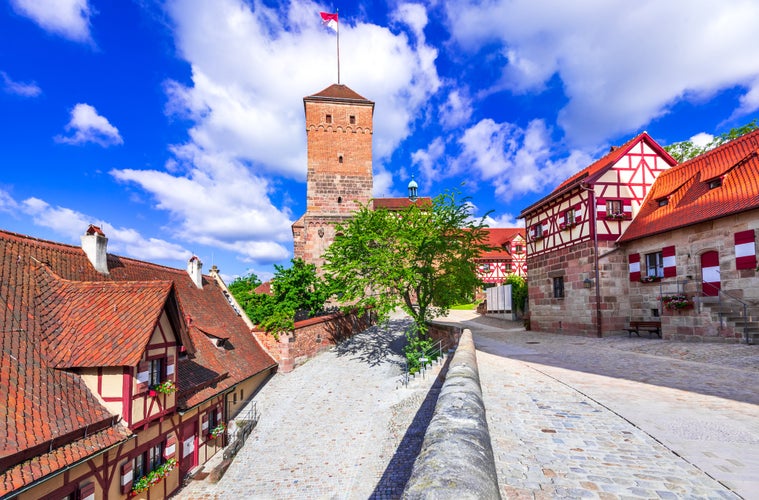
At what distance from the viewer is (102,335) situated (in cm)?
827

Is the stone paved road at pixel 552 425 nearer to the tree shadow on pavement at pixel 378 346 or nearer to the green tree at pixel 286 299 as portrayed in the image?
the tree shadow on pavement at pixel 378 346

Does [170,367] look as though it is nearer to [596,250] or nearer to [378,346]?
[378,346]

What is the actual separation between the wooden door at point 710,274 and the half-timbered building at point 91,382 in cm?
1758

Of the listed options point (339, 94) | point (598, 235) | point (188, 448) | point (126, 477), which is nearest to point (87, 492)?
point (126, 477)

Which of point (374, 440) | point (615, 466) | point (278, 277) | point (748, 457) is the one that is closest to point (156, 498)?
point (374, 440)

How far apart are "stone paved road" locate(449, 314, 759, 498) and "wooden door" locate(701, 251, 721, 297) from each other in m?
4.37

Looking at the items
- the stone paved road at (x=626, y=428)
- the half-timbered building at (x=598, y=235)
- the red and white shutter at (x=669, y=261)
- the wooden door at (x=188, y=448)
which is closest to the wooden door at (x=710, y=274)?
the red and white shutter at (x=669, y=261)

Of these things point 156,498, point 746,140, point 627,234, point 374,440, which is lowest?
point 156,498

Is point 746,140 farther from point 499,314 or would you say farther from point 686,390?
point 499,314

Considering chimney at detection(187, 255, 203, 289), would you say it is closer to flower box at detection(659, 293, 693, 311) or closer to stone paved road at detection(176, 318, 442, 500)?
stone paved road at detection(176, 318, 442, 500)

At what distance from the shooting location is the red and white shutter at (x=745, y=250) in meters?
12.2

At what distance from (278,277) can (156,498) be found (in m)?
13.1

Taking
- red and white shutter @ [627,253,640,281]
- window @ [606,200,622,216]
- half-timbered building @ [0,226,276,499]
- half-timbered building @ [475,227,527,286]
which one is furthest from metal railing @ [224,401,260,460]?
half-timbered building @ [475,227,527,286]

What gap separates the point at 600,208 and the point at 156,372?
18.9m
